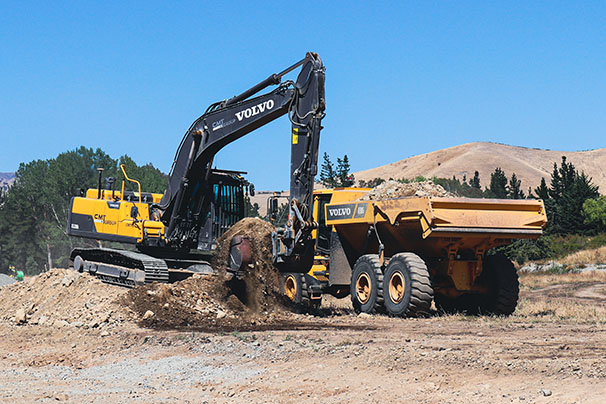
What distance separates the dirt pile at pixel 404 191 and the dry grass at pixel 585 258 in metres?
30.9

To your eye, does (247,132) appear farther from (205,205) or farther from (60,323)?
(60,323)

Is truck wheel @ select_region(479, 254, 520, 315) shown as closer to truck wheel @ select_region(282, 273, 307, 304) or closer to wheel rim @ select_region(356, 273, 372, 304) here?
wheel rim @ select_region(356, 273, 372, 304)

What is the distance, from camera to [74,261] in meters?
21.7

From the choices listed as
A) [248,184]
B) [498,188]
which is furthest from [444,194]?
[498,188]

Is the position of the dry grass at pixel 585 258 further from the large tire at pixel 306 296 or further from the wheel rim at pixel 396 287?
the wheel rim at pixel 396 287

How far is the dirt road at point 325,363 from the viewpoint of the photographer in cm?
838

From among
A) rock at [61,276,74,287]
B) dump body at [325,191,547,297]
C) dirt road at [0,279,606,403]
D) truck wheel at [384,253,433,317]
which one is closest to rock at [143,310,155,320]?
dirt road at [0,279,606,403]

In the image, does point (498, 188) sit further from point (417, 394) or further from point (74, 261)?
point (417, 394)

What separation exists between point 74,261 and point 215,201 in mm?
4919

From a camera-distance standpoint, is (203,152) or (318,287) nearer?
(318,287)

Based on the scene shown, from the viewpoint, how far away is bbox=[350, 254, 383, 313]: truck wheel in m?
16.3

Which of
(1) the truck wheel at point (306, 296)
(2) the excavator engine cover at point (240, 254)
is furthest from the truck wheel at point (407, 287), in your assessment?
(2) the excavator engine cover at point (240, 254)

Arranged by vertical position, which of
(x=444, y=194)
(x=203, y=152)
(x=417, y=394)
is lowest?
(x=417, y=394)

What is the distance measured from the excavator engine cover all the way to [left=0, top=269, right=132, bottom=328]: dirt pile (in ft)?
8.25
